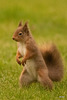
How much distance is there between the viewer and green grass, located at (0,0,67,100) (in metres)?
5.13

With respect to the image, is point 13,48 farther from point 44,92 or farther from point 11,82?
point 44,92

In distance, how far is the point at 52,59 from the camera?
5.94m

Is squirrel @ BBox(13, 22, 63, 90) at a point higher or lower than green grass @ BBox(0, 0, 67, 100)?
higher

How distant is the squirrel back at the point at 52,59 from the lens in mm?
5855

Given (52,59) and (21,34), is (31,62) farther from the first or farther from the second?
(52,59)

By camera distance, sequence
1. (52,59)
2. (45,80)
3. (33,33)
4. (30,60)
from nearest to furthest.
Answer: (45,80) < (30,60) < (52,59) < (33,33)

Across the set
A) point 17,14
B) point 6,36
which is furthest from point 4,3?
point 6,36

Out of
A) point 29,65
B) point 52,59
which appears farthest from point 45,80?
point 52,59

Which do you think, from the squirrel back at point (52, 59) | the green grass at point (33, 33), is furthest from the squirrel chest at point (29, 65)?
the squirrel back at point (52, 59)

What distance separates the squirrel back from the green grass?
0.69 feet

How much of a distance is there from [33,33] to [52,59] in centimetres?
602

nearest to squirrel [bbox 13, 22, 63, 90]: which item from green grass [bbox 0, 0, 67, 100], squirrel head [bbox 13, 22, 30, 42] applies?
squirrel head [bbox 13, 22, 30, 42]

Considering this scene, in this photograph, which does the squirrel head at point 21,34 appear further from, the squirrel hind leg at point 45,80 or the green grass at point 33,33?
the green grass at point 33,33

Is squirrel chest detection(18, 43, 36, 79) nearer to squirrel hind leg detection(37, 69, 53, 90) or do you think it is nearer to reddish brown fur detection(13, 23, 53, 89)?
reddish brown fur detection(13, 23, 53, 89)
